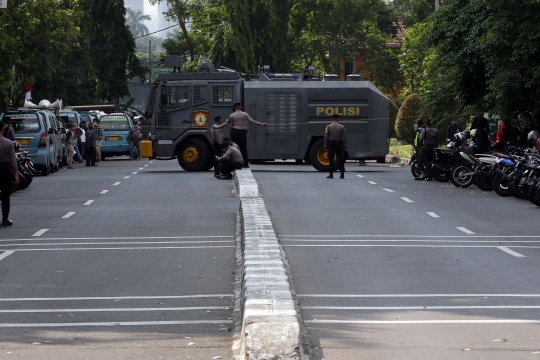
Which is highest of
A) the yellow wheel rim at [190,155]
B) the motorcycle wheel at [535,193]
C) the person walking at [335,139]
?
the person walking at [335,139]

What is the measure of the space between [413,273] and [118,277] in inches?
129

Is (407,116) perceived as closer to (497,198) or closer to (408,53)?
(408,53)

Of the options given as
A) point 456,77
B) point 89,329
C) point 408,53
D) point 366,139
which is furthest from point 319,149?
point 408,53

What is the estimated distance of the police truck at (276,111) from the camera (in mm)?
31875

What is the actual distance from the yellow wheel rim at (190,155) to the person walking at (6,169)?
1468 cm

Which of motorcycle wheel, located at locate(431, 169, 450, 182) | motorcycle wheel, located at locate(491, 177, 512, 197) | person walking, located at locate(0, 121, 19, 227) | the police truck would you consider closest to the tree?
the police truck

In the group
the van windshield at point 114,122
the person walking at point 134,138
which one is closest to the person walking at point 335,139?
the person walking at point 134,138

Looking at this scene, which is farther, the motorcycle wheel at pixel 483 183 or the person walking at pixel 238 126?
the person walking at pixel 238 126

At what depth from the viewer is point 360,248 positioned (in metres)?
13.6

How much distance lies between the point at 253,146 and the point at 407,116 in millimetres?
19748

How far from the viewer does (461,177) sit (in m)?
25.5

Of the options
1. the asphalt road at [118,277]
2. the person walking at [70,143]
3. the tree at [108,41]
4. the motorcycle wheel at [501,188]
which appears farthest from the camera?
the tree at [108,41]

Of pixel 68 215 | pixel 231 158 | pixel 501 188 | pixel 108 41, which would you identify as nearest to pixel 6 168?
pixel 68 215

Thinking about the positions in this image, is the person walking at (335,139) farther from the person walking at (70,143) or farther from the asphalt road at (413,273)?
the person walking at (70,143)
